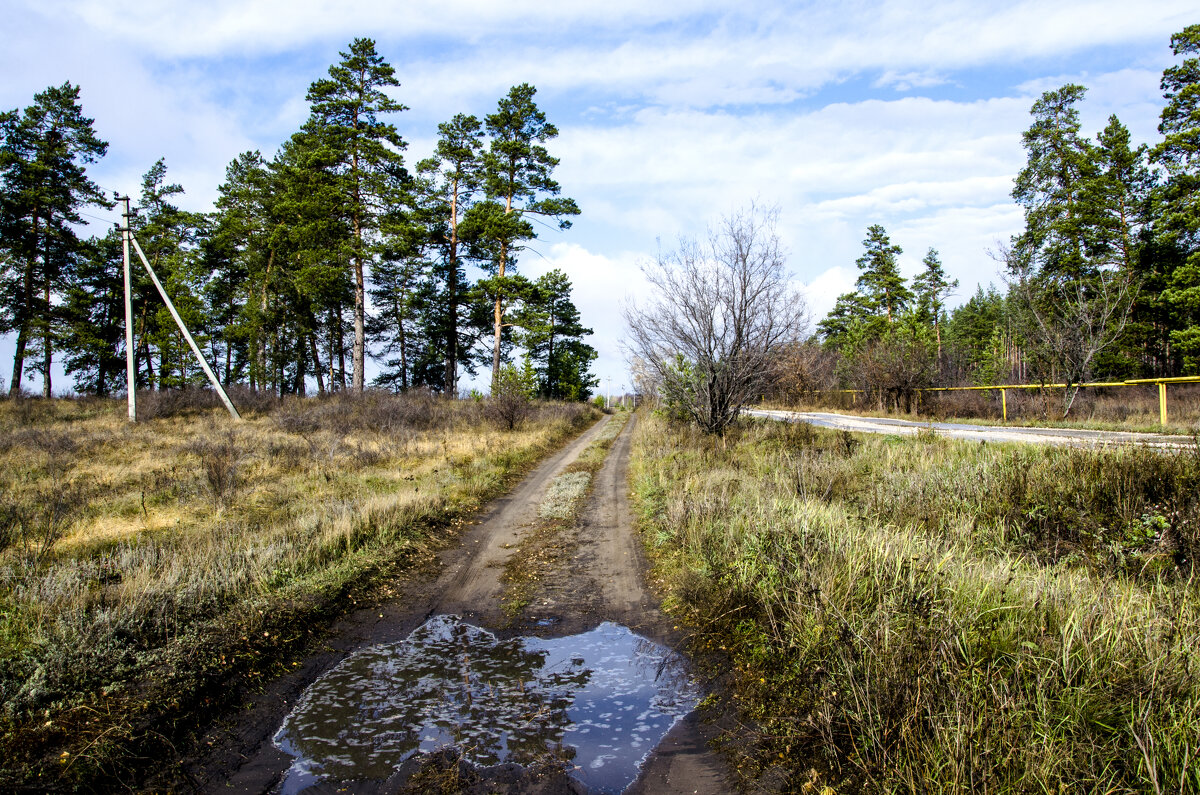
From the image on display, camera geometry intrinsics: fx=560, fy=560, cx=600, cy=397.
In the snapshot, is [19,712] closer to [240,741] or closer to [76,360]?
[240,741]

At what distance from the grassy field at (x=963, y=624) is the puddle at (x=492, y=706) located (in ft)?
2.31

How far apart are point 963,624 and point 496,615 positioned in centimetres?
465

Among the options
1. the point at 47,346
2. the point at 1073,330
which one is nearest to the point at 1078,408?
the point at 1073,330

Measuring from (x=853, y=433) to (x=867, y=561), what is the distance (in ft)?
37.7

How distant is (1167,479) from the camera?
265 inches

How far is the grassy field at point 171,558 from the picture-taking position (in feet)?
12.5

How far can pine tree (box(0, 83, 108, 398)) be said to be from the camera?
27562 mm

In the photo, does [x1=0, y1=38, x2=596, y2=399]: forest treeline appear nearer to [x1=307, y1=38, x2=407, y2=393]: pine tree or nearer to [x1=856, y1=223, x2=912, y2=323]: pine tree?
[x1=307, y1=38, x2=407, y2=393]: pine tree

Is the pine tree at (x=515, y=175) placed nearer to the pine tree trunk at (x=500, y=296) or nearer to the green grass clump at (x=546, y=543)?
the pine tree trunk at (x=500, y=296)

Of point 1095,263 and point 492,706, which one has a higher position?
point 1095,263

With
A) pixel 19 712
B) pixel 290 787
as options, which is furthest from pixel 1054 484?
pixel 19 712

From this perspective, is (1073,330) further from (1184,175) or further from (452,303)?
(452,303)

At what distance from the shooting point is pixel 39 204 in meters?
28.2

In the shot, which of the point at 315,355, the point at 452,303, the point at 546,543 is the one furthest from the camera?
the point at 315,355
